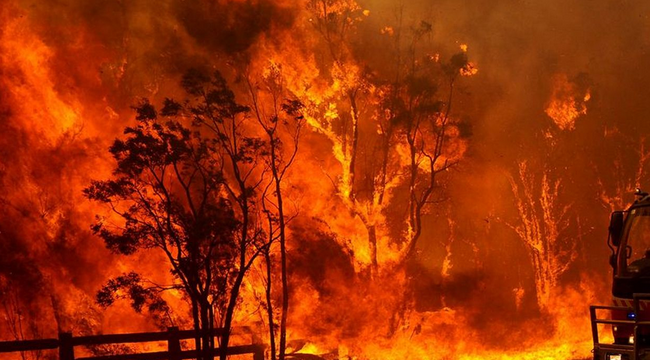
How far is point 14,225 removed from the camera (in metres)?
27.2

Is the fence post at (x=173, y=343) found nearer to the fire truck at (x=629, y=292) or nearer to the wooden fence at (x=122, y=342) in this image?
the wooden fence at (x=122, y=342)

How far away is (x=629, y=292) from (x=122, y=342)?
990cm

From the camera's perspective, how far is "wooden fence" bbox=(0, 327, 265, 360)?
47.3 ft

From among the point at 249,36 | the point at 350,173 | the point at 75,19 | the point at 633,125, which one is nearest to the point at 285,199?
the point at 350,173

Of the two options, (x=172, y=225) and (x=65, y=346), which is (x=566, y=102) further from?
(x=65, y=346)

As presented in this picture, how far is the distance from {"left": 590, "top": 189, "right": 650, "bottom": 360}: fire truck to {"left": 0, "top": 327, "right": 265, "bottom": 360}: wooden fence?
27.4ft

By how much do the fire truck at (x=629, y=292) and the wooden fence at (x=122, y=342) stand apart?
835cm

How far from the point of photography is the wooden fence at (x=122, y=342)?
1442 centimetres

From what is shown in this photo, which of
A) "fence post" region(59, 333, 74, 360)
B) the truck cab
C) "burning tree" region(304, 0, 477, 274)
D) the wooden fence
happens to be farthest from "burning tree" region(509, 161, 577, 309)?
"fence post" region(59, 333, 74, 360)

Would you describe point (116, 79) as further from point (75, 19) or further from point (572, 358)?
point (572, 358)

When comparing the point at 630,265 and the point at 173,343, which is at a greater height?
the point at 630,265

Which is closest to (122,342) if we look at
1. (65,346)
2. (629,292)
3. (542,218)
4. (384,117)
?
(65,346)

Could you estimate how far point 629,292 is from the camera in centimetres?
1068

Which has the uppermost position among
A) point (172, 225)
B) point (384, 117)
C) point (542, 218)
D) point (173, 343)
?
point (384, 117)
